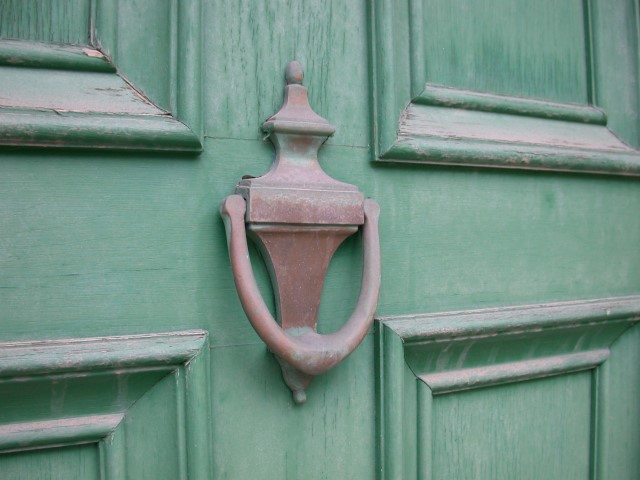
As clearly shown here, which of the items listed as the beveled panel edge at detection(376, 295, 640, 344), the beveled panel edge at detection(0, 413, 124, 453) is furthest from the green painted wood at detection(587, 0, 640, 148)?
the beveled panel edge at detection(0, 413, 124, 453)

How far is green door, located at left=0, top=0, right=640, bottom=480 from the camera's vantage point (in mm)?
416

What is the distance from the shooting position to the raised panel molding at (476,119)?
518mm

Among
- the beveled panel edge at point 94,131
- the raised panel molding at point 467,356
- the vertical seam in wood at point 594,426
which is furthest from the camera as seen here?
the vertical seam in wood at point 594,426

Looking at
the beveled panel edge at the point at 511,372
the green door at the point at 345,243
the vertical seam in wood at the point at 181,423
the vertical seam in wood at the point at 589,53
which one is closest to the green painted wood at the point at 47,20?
the green door at the point at 345,243

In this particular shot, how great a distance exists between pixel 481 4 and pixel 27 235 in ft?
1.53

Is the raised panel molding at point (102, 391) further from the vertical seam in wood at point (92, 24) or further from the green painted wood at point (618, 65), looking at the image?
the green painted wood at point (618, 65)

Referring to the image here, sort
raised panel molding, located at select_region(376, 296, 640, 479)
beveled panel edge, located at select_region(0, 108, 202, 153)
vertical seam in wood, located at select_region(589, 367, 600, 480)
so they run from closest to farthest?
beveled panel edge, located at select_region(0, 108, 202, 153), raised panel molding, located at select_region(376, 296, 640, 479), vertical seam in wood, located at select_region(589, 367, 600, 480)

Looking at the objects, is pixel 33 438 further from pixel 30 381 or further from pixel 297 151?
pixel 297 151

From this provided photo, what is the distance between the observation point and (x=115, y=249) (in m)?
0.43

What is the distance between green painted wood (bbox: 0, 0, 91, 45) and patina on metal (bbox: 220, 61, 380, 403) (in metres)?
0.15

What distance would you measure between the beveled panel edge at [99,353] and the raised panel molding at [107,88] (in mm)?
136

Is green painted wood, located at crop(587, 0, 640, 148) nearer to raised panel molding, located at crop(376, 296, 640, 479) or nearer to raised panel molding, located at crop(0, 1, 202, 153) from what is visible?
raised panel molding, located at crop(376, 296, 640, 479)

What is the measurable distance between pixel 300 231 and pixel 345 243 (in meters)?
0.06

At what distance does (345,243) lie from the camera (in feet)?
1.64
